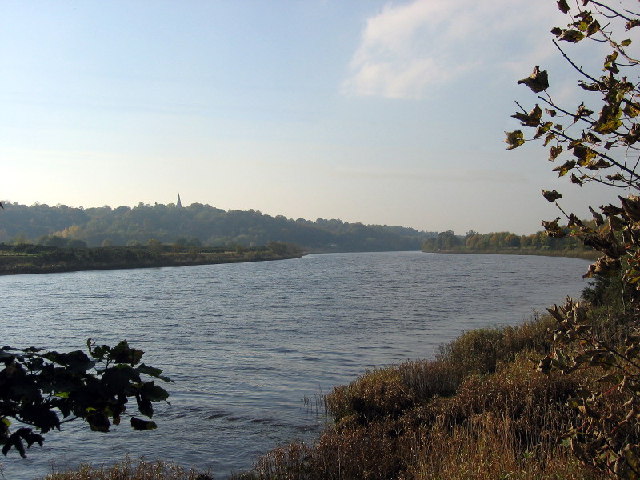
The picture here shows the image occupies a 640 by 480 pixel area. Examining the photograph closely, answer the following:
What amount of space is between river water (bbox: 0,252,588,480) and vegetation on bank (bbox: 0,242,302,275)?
1325 inches

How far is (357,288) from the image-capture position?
57219mm

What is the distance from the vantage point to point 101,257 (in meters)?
104

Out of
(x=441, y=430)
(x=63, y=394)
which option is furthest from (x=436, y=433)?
(x=63, y=394)

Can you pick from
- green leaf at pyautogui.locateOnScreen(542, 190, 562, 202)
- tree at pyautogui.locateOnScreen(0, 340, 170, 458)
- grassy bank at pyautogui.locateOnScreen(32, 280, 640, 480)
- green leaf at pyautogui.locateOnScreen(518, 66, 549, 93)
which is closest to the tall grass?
grassy bank at pyautogui.locateOnScreen(32, 280, 640, 480)

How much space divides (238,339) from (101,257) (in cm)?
8499

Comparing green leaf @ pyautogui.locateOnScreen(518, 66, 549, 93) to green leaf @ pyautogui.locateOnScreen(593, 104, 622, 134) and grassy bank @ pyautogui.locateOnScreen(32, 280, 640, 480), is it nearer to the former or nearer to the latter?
green leaf @ pyautogui.locateOnScreen(593, 104, 622, 134)

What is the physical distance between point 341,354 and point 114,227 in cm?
17531

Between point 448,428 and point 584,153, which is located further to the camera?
point 448,428

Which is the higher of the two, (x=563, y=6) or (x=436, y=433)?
(x=563, y=6)

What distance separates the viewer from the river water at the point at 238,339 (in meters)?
12.7

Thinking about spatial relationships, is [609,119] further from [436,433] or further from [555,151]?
[436,433]

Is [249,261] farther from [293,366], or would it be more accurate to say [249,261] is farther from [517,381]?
[517,381]

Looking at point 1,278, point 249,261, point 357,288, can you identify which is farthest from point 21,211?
point 357,288

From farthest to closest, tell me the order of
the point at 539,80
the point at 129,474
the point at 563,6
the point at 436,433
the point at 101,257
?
1. the point at 101,257
2. the point at 436,433
3. the point at 129,474
4. the point at 563,6
5. the point at 539,80
